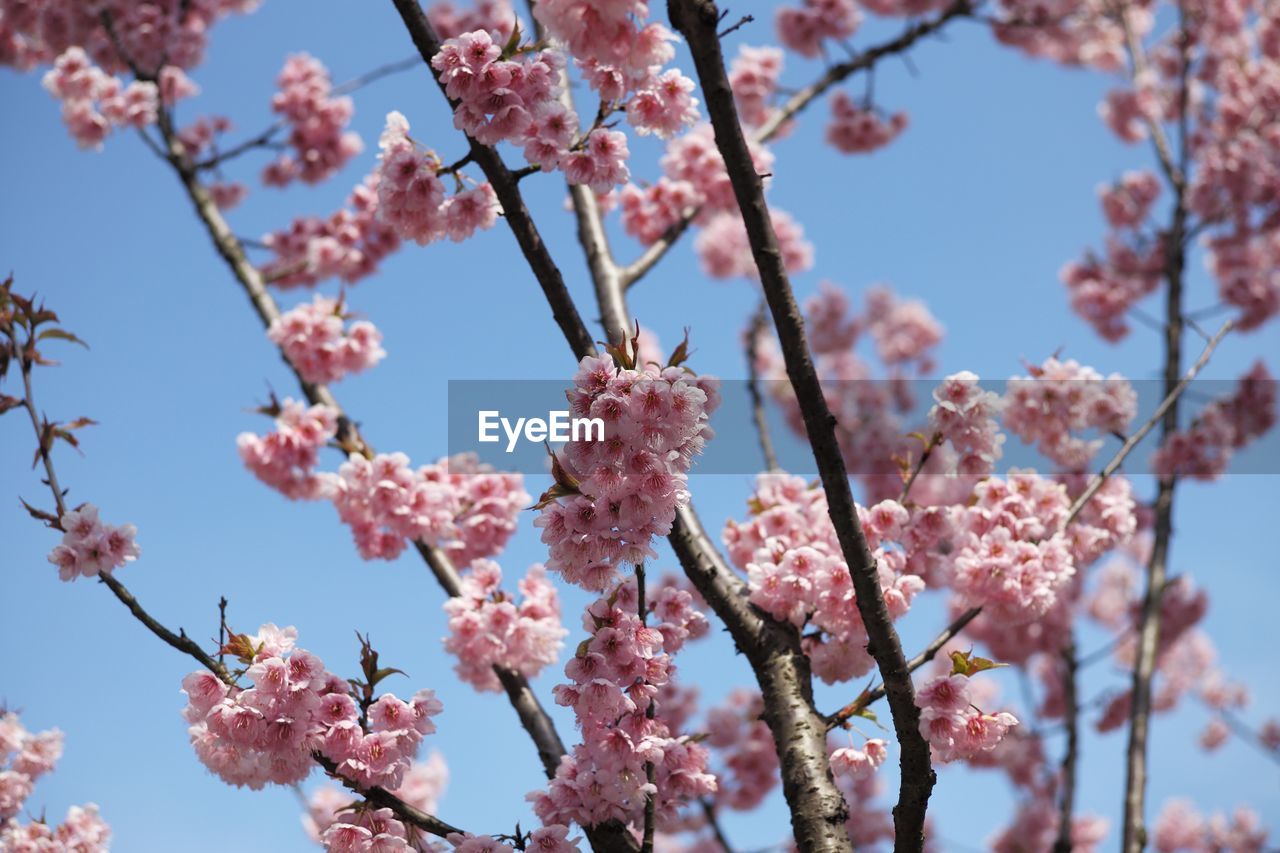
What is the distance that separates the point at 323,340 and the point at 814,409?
3.31 meters

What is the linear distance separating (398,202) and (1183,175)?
7729 millimetres

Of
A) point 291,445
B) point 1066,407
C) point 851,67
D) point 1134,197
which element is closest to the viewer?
point 1066,407

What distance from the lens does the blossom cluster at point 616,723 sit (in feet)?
8.15

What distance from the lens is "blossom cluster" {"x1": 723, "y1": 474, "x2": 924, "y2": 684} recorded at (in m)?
3.15

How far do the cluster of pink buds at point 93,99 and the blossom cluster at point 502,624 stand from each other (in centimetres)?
448

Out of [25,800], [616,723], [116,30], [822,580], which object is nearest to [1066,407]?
[822,580]

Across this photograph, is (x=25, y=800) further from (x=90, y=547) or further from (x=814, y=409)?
(x=814, y=409)

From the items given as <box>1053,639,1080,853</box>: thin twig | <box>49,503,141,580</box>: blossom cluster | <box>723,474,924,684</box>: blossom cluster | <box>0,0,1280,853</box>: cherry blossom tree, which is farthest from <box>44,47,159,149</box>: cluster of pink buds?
<box>1053,639,1080,853</box>: thin twig

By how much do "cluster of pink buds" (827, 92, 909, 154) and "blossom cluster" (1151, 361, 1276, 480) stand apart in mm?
3073

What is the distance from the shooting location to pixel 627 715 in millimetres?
2645

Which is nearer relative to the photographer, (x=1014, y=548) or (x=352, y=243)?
(x=1014, y=548)

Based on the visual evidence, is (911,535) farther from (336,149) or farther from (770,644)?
(336,149)

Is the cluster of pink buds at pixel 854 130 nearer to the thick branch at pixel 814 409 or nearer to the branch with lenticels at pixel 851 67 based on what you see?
the branch with lenticels at pixel 851 67

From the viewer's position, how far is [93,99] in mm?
6727
